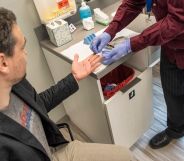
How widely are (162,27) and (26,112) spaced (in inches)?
27.6

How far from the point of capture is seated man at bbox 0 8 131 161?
3.19 ft

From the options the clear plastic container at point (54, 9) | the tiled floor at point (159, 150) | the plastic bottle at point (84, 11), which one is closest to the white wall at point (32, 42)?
the clear plastic container at point (54, 9)

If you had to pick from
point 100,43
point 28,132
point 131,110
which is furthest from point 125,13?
point 28,132

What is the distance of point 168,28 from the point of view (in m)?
1.15

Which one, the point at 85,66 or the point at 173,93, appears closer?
the point at 85,66

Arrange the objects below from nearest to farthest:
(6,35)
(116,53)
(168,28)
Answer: (6,35)
(168,28)
(116,53)

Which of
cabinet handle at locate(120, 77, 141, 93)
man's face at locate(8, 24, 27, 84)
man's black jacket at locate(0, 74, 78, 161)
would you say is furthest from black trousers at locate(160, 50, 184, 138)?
man's face at locate(8, 24, 27, 84)

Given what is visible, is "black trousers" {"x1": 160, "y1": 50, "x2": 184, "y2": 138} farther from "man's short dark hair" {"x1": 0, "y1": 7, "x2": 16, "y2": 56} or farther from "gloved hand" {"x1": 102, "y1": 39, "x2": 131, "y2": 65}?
"man's short dark hair" {"x1": 0, "y1": 7, "x2": 16, "y2": 56}

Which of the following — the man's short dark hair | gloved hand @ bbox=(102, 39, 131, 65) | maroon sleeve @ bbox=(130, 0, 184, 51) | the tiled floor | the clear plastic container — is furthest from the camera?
the tiled floor

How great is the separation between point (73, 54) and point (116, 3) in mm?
685

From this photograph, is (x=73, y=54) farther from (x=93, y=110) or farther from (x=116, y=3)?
(x=116, y=3)

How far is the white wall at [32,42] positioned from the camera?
62.7 inches

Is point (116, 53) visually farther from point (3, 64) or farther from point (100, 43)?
point (3, 64)

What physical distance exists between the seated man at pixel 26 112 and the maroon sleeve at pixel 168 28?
262mm
